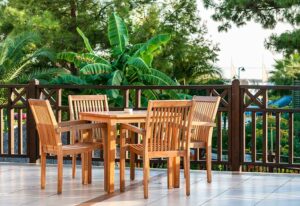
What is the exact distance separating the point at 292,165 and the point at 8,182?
11.0 ft

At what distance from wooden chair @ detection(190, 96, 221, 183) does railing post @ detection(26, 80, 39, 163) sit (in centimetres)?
264

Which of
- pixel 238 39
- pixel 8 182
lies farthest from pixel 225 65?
pixel 8 182

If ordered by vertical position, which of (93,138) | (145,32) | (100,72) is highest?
(145,32)

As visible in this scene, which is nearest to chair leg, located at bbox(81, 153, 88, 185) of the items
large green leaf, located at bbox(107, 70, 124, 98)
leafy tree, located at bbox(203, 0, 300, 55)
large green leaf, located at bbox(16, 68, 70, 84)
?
large green leaf, located at bbox(107, 70, 124, 98)

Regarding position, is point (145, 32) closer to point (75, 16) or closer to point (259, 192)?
point (75, 16)

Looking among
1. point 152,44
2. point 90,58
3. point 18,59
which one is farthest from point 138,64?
point 18,59

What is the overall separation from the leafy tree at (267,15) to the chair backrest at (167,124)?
1090 cm

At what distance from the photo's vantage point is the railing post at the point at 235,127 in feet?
28.2

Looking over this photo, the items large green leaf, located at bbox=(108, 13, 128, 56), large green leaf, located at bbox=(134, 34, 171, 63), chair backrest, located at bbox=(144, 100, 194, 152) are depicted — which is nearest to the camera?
chair backrest, located at bbox=(144, 100, 194, 152)

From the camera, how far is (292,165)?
8.41 metres

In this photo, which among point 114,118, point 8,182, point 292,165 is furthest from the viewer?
point 292,165

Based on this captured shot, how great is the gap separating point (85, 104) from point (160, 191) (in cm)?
160

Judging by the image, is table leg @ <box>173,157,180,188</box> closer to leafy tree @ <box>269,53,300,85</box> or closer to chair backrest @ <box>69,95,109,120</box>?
chair backrest @ <box>69,95,109,120</box>

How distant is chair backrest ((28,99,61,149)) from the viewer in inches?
264
